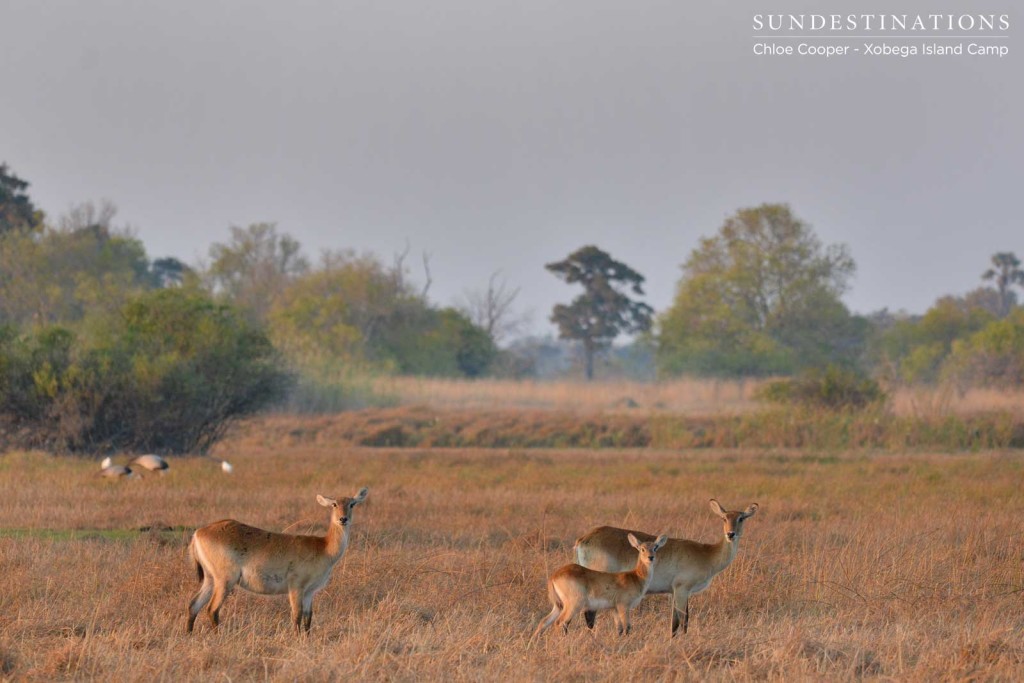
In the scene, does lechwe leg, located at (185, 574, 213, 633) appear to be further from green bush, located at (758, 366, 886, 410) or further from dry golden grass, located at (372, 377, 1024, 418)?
dry golden grass, located at (372, 377, 1024, 418)

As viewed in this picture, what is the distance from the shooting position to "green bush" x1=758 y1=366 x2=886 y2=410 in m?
30.9

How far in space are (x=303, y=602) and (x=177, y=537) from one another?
160 inches

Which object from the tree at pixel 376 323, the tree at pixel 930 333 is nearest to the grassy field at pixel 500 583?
the tree at pixel 376 323

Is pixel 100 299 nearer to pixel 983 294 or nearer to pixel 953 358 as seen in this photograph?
pixel 953 358

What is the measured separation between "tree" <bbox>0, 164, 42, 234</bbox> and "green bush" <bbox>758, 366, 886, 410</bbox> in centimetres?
3552

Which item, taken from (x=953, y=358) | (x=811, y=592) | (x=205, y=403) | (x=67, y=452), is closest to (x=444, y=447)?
(x=205, y=403)

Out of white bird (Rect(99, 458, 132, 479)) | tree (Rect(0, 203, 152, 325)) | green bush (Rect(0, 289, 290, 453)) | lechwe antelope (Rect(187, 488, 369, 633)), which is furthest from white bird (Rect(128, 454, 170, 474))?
tree (Rect(0, 203, 152, 325))

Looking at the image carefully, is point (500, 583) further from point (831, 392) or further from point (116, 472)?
point (831, 392)

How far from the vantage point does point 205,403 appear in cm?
2389

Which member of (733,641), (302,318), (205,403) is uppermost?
(302,318)

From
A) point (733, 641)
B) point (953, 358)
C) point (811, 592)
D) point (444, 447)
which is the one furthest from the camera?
point (953, 358)

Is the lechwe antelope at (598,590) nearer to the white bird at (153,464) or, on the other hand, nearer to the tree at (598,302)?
the white bird at (153,464)

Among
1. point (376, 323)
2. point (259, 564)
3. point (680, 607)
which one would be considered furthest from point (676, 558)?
point (376, 323)

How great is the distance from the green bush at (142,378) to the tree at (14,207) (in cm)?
3131
